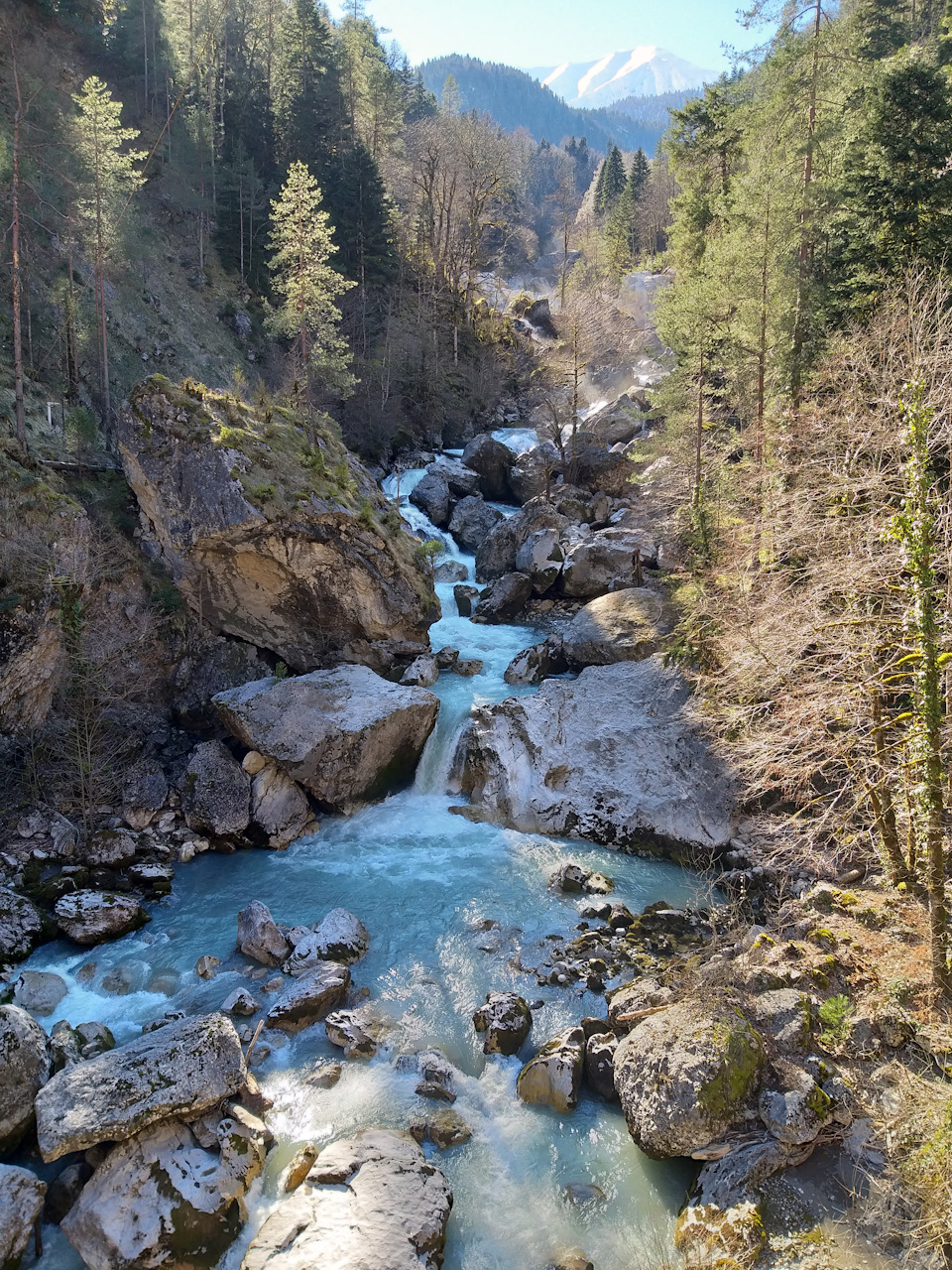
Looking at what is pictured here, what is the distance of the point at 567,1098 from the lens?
9.74 meters

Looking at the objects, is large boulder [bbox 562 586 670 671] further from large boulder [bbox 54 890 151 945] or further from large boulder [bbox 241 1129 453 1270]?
large boulder [bbox 241 1129 453 1270]

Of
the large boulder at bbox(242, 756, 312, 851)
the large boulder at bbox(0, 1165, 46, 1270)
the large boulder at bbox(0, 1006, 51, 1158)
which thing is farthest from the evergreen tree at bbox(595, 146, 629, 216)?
the large boulder at bbox(0, 1165, 46, 1270)

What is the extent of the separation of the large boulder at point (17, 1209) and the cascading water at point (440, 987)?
0.35 metres

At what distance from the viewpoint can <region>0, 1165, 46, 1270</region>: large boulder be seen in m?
7.66

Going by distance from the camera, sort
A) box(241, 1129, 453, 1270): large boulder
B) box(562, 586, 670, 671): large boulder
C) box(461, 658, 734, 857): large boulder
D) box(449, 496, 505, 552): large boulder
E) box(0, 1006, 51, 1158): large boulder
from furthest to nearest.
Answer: box(449, 496, 505, 552): large boulder, box(562, 586, 670, 671): large boulder, box(461, 658, 734, 857): large boulder, box(0, 1006, 51, 1158): large boulder, box(241, 1129, 453, 1270): large boulder

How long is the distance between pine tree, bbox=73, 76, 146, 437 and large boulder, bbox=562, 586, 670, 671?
1616cm

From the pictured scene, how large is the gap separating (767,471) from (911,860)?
9.33m

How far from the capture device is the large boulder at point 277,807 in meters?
16.4

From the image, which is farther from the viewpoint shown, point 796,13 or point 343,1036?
point 796,13

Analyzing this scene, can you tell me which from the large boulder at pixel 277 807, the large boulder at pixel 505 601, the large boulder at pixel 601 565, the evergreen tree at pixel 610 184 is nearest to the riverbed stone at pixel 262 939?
the large boulder at pixel 277 807

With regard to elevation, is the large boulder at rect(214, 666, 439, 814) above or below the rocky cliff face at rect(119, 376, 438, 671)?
below

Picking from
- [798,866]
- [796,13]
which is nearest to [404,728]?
[798,866]

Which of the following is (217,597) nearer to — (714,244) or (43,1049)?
(43,1049)

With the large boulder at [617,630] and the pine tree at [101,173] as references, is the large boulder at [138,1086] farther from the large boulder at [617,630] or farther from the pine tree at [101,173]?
the pine tree at [101,173]
